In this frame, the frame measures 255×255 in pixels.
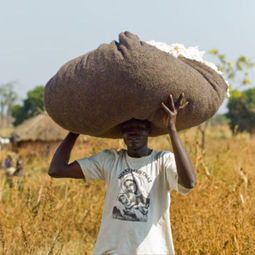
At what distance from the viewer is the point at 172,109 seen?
1822 mm

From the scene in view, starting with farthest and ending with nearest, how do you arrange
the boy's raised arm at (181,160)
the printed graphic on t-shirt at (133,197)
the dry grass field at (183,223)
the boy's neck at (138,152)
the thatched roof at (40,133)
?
the thatched roof at (40,133), the dry grass field at (183,223), the boy's neck at (138,152), the printed graphic on t-shirt at (133,197), the boy's raised arm at (181,160)

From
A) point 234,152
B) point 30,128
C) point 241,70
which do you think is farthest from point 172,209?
point 30,128

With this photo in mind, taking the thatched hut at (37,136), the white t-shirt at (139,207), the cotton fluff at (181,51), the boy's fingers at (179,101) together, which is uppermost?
the thatched hut at (37,136)

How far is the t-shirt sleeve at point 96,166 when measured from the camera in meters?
2.03

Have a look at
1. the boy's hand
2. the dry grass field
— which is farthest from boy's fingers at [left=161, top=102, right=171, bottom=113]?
the dry grass field

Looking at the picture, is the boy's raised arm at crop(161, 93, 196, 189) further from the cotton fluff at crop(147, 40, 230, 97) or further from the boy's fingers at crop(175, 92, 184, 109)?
the cotton fluff at crop(147, 40, 230, 97)

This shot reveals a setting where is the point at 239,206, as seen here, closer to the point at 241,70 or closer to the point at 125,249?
the point at 125,249

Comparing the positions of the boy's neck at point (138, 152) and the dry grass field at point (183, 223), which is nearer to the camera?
the boy's neck at point (138, 152)

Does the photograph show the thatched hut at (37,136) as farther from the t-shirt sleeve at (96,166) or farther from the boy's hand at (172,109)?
the boy's hand at (172,109)

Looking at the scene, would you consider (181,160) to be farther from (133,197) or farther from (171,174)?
(133,197)

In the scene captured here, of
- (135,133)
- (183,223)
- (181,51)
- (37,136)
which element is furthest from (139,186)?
(37,136)

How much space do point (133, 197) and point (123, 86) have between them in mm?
556

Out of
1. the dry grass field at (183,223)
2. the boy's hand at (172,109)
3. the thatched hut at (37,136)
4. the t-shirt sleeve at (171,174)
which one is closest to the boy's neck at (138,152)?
the t-shirt sleeve at (171,174)

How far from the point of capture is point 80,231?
14.2 ft
